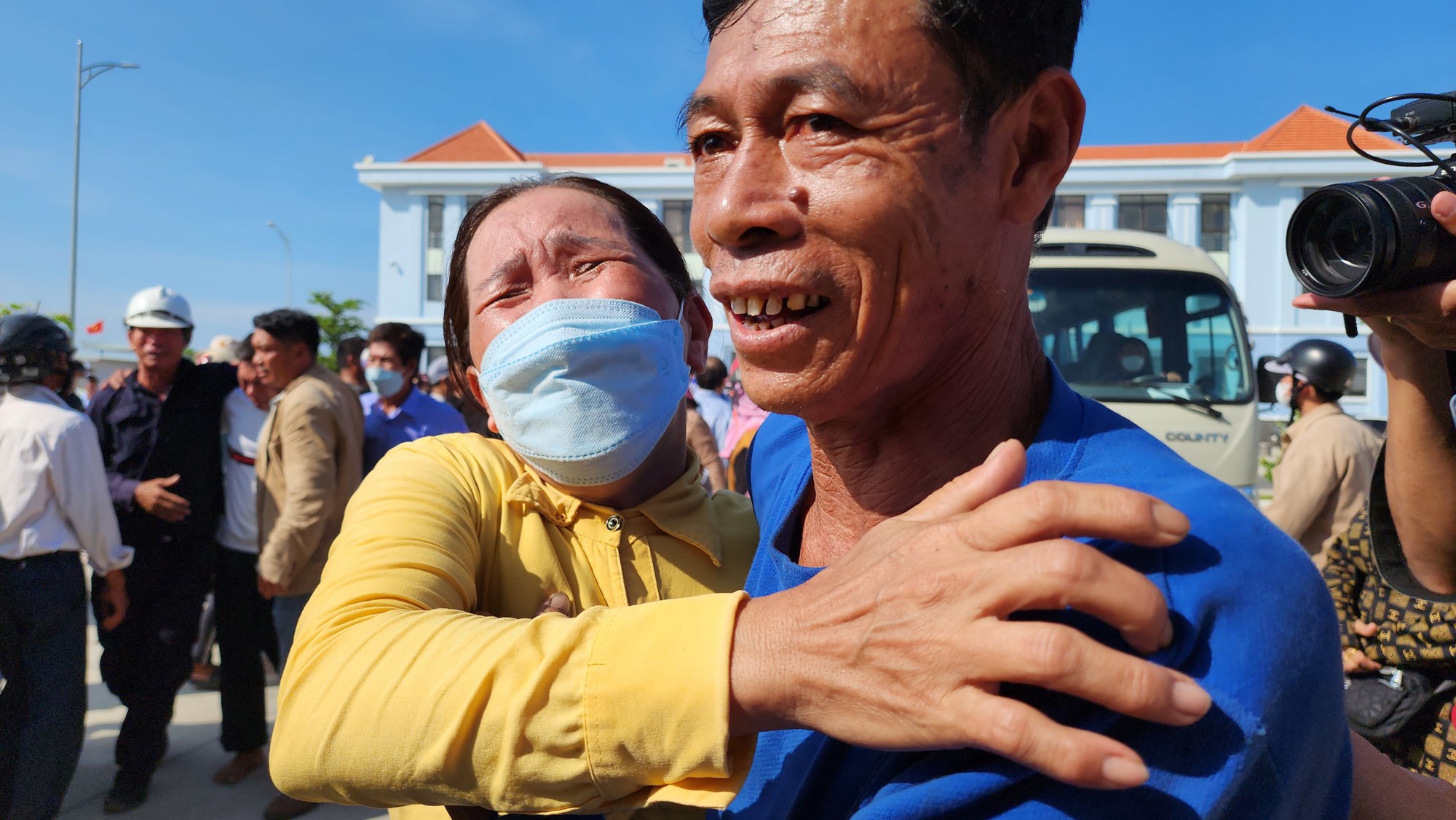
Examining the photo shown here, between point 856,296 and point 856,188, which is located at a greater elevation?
point 856,188

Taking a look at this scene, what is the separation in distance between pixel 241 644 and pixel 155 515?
2.81ft

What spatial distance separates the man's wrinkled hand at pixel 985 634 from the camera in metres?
0.74

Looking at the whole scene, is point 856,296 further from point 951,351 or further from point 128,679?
point 128,679

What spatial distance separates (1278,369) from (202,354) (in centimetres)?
843

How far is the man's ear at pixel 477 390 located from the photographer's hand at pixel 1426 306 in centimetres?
151

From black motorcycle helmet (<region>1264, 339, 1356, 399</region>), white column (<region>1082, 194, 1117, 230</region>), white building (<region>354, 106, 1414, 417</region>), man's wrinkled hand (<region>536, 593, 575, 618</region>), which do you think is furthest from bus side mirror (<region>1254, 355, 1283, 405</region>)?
white column (<region>1082, 194, 1117, 230</region>)

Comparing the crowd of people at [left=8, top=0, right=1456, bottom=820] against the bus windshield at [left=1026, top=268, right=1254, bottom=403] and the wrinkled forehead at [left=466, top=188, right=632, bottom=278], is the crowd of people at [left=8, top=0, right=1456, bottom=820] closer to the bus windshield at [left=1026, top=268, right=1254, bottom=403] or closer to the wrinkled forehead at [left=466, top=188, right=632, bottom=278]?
the wrinkled forehead at [left=466, top=188, right=632, bottom=278]

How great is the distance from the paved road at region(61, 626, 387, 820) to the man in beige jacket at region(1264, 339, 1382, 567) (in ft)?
16.7

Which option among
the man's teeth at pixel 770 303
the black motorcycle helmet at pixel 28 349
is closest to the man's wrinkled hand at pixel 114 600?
the black motorcycle helmet at pixel 28 349

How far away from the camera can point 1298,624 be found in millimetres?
877

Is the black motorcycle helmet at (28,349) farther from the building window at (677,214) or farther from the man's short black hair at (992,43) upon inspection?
the building window at (677,214)

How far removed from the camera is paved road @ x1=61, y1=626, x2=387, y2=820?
465cm

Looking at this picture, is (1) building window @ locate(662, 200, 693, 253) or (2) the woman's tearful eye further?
(1) building window @ locate(662, 200, 693, 253)

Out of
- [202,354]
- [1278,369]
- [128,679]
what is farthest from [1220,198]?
[128,679]
